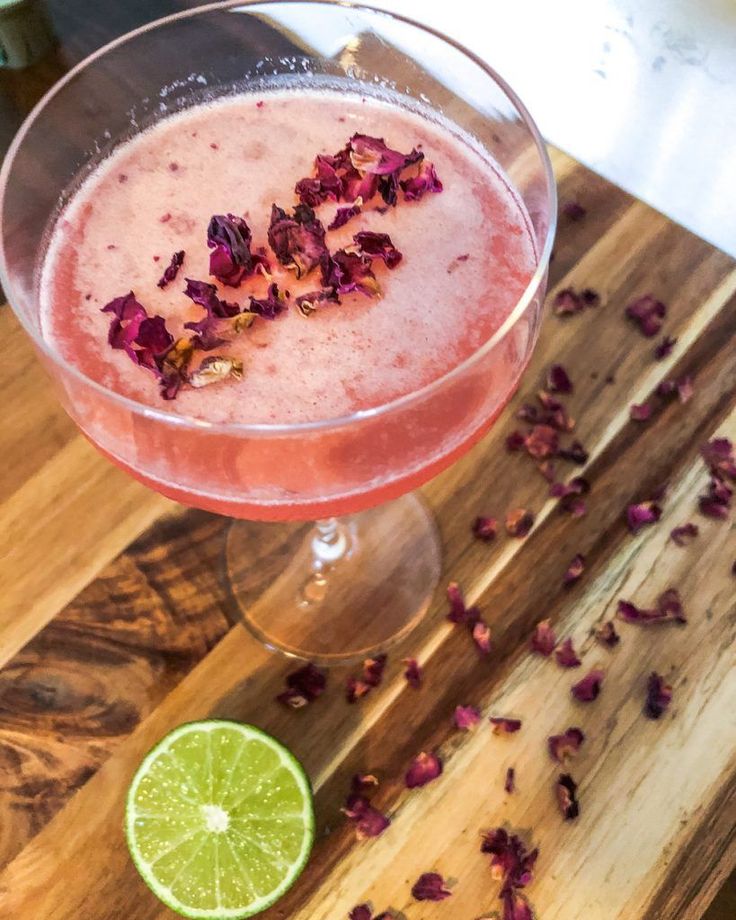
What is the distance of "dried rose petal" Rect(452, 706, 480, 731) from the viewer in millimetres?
1039

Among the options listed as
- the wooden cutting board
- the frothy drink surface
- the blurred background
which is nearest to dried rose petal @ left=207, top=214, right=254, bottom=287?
the frothy drink surface

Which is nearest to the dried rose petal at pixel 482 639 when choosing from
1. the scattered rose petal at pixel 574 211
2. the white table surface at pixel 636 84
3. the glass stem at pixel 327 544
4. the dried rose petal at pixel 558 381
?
the glass stem at pixel 327 544

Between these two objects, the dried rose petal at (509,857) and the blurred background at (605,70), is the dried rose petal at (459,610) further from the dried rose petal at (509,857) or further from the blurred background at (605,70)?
the blurred background at (605,70)

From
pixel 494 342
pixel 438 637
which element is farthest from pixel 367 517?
pixel 494 342

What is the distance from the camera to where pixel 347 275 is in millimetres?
820

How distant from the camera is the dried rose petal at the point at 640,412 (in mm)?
1211

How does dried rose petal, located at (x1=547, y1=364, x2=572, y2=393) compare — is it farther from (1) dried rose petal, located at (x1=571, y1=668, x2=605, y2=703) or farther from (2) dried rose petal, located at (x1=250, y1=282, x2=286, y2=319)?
(2) dried rose petal, located at (x1=250, y1=282, x2=286, y2=319)

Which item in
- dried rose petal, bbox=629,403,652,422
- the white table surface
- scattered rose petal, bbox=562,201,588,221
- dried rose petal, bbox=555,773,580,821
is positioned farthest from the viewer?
the white table surface

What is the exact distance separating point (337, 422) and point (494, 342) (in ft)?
0.45

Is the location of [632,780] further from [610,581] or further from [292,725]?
[292,725]

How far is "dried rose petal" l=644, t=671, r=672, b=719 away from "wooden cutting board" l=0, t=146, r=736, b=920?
12mm

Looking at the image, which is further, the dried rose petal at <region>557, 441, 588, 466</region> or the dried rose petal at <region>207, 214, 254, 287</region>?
the dried rose petal at <region>557, 441, 588, 466</region>

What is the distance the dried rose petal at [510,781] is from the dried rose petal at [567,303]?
0.60m

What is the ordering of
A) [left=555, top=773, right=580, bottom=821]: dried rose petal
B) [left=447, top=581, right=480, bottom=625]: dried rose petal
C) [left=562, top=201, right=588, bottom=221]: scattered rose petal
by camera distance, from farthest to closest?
1. [left=562, top=201, right=588, bottom=221]: scattered rose petal
2. [left=447, top=581, right=480, bottom=625]: dried rose petal
3. [left=555, top=773, right=580, bottom=821]: dried rose petal
